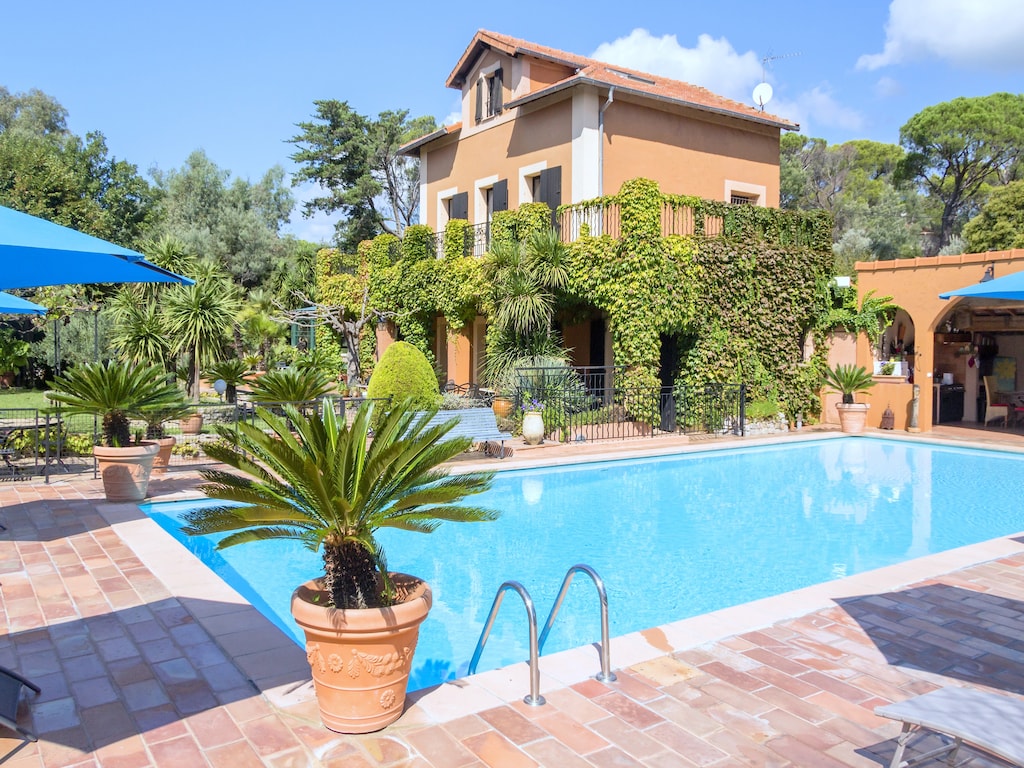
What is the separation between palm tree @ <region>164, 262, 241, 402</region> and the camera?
17344 mm

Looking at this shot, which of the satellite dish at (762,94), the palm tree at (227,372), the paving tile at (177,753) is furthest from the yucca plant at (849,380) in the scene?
the paving tile at (177,753)

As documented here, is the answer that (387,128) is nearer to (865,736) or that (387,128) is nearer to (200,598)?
(200,598)

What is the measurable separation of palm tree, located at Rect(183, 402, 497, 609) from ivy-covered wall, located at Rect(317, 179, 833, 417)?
12387 millimetres

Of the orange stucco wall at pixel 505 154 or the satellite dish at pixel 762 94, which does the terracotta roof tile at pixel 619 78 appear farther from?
the orange stucco wall at pixel 505 154

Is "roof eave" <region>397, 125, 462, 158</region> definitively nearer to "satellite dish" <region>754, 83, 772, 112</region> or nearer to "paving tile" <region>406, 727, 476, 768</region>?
"satellite dish" <region>754, 83, 772, 112</region>

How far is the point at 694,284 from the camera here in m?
16.6

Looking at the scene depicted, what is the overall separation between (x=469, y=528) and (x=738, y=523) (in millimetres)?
3610

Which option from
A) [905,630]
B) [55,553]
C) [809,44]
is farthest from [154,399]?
[809,44]

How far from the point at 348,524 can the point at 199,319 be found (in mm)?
14960

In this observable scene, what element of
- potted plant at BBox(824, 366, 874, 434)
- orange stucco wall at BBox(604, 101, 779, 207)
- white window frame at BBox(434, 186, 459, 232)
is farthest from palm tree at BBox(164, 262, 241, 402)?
potted plant at BBox(824, 366, 874, 434)

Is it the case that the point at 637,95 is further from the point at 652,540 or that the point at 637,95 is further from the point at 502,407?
the point at 652,540

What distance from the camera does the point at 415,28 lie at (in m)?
14.9

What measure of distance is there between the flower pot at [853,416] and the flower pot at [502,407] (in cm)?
807

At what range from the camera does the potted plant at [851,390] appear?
59.1 ft
